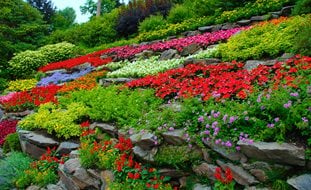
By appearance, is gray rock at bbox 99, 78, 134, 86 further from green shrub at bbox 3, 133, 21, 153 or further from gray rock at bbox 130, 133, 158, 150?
gray rock at bbox 130, 133, 158, 150

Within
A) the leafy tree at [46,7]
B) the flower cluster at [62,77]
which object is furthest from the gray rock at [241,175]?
the leafy tree at [46,7]

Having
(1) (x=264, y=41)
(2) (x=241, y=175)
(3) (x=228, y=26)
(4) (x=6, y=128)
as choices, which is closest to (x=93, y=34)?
(3) (x=228, y=26)

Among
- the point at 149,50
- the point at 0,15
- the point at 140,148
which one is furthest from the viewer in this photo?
the point at 0,15

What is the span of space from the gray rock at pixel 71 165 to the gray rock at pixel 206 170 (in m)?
2.38

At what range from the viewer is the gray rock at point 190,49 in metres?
10.6

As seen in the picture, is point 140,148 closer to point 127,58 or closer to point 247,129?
point 247,129

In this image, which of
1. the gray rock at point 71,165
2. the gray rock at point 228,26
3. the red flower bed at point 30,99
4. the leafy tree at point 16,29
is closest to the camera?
the gray rock at point 71,165

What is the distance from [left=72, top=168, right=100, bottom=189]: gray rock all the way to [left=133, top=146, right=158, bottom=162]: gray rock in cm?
90

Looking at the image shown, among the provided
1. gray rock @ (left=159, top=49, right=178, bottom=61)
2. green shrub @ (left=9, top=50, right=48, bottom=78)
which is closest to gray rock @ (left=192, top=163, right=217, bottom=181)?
gray rock @ (left=159, top=49, right=178, bottom=61)

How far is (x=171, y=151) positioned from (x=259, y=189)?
4.80ft

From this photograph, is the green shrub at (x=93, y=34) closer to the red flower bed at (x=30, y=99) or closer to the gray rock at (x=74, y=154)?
the red flower bed at (x=30, y=99)

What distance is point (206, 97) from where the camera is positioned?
586cm

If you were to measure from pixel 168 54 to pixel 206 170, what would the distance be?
6.74 meters

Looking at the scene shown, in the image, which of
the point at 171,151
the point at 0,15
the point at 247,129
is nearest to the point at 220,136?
the point at 247,129
